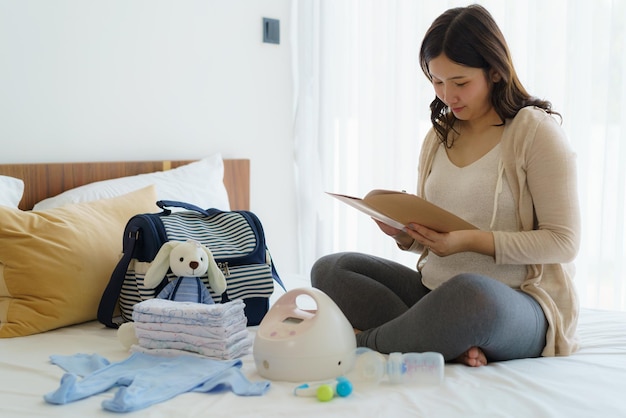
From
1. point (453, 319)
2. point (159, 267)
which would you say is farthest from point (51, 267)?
point (453, 319)

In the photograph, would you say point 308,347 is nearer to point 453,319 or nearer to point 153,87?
point 453,319

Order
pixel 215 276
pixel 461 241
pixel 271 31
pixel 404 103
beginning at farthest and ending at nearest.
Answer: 1. pixel 271 31
2. pixel 404 103
3. pixel 215 276
4. pixel 461 241

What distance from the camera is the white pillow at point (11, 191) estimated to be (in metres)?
1.93

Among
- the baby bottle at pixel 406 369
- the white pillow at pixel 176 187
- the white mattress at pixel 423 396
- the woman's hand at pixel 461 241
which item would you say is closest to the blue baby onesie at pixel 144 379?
the white mattress at pixel 423 396

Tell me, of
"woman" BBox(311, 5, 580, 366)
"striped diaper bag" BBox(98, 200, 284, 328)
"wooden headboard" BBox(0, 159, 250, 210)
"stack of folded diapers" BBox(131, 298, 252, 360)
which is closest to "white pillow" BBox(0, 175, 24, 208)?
"wooden headboard" BBox(0, 159, 250, 210)

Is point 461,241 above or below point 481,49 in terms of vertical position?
below

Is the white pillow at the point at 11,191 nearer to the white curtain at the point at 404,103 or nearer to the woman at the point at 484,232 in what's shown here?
the woman at the point at 484,232

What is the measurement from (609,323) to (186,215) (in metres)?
1.06

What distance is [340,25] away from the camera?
2852 millimetres

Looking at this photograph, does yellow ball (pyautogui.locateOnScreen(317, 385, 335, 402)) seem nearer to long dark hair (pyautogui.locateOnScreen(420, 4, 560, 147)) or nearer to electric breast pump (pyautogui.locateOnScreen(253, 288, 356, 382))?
electric breast pump (pyautogui.locateOnScreen(253, 288, 356, 382))

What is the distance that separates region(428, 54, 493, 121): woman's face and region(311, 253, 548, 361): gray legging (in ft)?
1.37

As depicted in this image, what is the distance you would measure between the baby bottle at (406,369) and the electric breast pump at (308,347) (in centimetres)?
6

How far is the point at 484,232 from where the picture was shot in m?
1.52

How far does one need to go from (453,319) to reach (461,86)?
521 mm
